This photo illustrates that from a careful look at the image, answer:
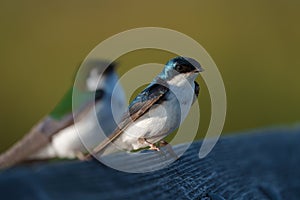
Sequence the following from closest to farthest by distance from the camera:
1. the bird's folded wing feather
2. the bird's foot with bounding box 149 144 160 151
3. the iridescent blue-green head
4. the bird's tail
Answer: the bird's foot with bounding box 149 144 160 151
the iridescent blue-green head
the bird's tail
the bird's folded wing feather

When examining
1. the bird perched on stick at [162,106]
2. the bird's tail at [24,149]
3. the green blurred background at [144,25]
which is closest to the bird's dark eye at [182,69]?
the bird perched on stick at [162,106]

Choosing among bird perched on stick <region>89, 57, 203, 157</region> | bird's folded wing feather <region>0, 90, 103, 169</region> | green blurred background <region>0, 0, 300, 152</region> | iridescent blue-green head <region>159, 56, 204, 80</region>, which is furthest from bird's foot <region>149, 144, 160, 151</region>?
green blurred background <region>0, 0, 300, 152</region>

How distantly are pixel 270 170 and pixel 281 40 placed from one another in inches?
198

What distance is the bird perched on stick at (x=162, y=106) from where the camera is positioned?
2584mm

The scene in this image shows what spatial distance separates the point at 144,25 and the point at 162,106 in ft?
16.8

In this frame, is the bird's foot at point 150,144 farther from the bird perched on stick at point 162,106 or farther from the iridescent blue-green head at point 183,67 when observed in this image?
the iridescent blue-green head at point 183,67

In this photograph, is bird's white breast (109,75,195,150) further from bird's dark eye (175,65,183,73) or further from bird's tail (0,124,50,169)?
bird's tail (0,124,50,169)

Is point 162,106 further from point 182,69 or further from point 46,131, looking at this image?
point 46,131

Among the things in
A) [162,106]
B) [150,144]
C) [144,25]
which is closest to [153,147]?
[150,144]

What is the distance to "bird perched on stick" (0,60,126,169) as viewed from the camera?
4676 millimetres

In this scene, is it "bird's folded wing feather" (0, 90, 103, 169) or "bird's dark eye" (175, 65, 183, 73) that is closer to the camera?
"bird's dark eye" (175, 65, 183, 73)

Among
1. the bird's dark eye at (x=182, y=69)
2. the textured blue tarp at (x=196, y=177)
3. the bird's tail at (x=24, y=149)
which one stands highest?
the bird's dark eye at (x=182, y=69)

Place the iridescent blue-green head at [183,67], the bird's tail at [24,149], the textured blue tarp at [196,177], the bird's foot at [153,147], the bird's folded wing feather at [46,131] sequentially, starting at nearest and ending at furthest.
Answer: the textured blue tarp at [196,177]
the bird's foot at [153,147]
the iridescent blue-green head at [183,67]
the bird's tail at [24,149]
the bird's folded wing feather at [46,131]

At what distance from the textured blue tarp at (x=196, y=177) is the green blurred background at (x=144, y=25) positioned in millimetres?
3491
